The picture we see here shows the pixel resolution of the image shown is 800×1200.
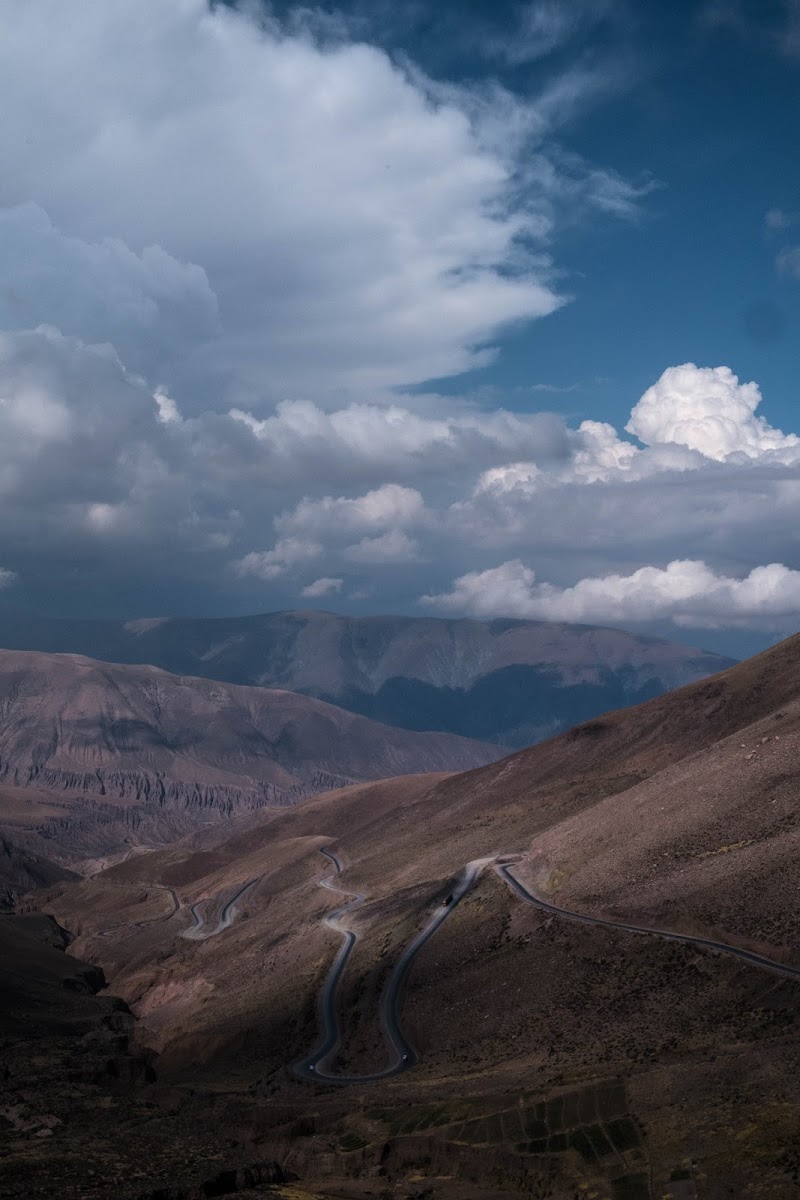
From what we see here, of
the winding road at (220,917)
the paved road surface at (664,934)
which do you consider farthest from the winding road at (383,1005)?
the winding road at (220,917)

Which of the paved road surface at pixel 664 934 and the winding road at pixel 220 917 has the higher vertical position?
the paved road surface at pixel 664 934

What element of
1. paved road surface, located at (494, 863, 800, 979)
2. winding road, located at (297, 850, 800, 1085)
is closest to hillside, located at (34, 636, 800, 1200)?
paved road surface, located at (494, 863, 800, 979)

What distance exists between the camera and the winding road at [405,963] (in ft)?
197

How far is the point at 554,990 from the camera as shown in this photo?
64.4 metres

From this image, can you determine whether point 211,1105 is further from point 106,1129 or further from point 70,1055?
Result: point 70,1055

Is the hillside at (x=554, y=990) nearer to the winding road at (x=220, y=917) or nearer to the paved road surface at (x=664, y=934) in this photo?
the paved road surface at (x=664, y=934)

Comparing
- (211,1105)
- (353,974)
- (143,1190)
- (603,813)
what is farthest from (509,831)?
(143,1190)

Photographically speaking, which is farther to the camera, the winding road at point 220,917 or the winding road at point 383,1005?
the winding road at point 220,917

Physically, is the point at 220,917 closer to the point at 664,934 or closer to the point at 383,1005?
the point at 383,1005

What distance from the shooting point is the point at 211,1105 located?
194ft

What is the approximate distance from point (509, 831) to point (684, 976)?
66577 mm

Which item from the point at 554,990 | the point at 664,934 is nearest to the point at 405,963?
the point at 554,990

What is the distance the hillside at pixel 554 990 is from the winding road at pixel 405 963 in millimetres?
796

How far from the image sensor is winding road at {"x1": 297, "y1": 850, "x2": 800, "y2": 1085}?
5994 cm
